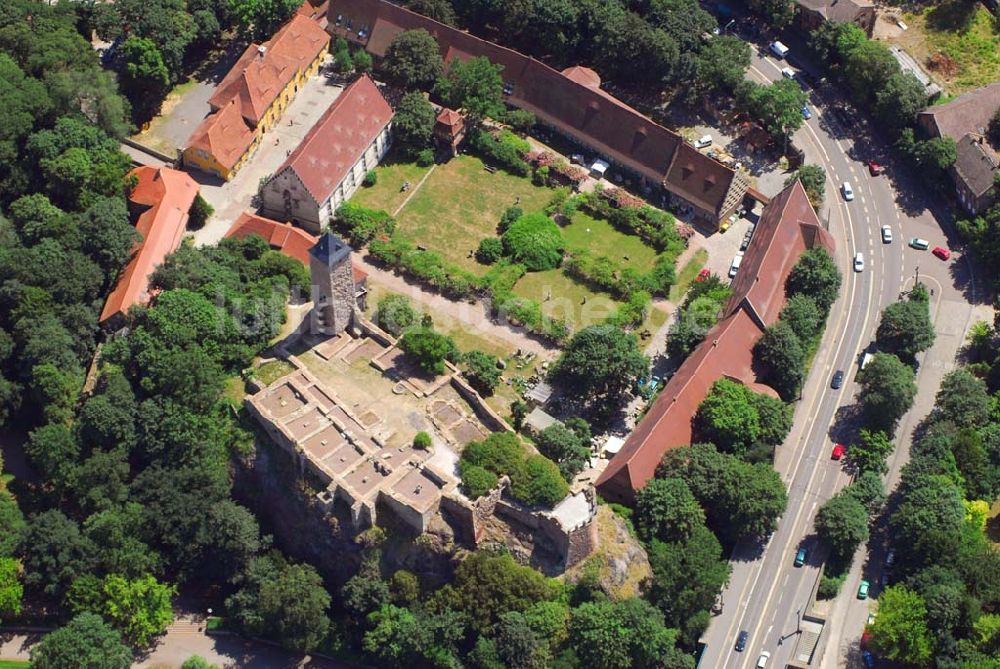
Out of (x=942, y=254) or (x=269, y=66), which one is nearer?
(x=942, y=254)

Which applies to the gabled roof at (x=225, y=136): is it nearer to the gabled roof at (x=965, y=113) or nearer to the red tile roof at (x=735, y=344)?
the red tile roof at (x=735, y=344)

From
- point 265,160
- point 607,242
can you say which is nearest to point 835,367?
point 607,242

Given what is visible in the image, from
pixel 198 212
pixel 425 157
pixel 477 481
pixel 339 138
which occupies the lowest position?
pixel 477 481

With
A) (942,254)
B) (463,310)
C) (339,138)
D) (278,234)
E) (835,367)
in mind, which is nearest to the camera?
(835,367)

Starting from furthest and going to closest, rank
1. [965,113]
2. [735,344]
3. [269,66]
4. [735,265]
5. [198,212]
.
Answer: [965,113] → [269,66] → [735,265] → [198,212] → [735,344]

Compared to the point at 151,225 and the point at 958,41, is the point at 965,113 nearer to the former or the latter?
the point at 958,41

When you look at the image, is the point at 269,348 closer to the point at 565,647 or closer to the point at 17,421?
the point at 17,421

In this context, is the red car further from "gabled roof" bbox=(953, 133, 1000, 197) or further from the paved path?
the paved path

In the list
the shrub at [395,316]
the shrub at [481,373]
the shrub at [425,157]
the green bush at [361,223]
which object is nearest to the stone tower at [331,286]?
the shrub at [395,316]
